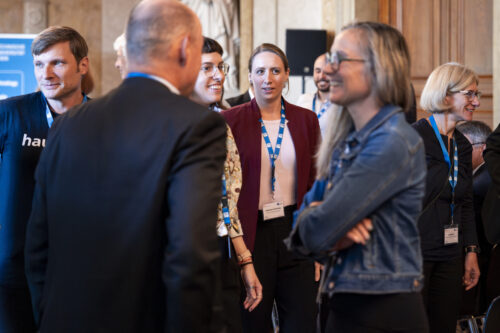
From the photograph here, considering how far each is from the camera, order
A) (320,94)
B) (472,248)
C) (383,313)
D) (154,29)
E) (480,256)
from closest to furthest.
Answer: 1. (154,29)
2. (383,313)
3. (472,248)
4. (480,256)
5. (320,94)

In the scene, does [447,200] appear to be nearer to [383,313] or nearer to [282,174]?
[282,174]

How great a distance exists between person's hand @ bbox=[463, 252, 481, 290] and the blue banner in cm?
643

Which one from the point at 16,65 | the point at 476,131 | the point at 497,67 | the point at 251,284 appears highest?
the point at 16,65

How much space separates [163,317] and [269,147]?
164cm

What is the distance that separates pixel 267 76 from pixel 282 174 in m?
0.55

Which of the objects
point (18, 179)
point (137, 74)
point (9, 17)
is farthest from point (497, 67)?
point (9, 17)

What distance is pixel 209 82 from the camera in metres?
2.82

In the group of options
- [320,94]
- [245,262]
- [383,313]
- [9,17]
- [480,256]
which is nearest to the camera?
[383,313]

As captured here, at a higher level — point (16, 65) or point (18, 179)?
point (16, 65)

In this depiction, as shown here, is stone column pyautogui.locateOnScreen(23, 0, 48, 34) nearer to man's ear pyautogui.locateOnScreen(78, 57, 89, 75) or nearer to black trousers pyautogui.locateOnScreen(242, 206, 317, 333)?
man's ear pyautogui.locateOnScreen(78, 57, 89, 75)

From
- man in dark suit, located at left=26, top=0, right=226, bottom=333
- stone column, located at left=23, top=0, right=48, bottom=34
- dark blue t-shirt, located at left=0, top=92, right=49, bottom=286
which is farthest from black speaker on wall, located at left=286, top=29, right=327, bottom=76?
man in dark suit, located at left=26, top=0, right=226, bottom=333

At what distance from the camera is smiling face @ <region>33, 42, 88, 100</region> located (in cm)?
257

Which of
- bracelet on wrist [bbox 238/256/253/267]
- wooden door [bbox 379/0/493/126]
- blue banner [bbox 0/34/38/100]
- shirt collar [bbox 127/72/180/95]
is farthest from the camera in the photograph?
blue banner [bbox 0/34/38/100]

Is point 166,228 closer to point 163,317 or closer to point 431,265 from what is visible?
point 163,317
